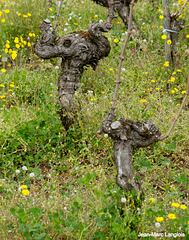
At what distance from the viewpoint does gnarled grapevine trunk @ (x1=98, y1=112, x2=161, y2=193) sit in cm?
266

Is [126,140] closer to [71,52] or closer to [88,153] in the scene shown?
[88,153]

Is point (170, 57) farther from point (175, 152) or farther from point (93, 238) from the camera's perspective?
point (93, 238)

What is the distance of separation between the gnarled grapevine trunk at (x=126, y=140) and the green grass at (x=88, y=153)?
0.12 m

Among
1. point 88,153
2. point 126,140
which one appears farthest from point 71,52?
point 126,140

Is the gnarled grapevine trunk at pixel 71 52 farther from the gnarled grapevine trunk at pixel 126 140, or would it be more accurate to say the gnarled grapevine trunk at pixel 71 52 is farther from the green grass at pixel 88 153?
the gnarled grapevine trunk at pixel 126 140

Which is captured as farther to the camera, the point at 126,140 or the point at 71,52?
the point at 71,52

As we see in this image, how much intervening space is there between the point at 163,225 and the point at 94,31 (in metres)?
2.31

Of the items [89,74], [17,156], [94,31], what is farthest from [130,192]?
[89,74]

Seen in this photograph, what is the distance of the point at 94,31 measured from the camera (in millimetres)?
3730

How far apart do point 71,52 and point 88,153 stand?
1.22m

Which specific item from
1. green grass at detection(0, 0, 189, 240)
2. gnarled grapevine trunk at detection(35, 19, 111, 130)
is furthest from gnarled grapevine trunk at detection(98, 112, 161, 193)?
gnarled grapevine trunk at detection(35, 19, 111, 130)

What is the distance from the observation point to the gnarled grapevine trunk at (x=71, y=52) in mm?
3729

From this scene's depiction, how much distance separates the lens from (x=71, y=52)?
12.4 feet

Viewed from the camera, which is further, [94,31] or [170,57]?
[170,57]
